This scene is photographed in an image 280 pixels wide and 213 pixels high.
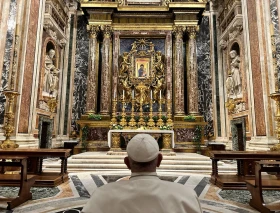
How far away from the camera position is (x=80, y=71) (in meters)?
12.0

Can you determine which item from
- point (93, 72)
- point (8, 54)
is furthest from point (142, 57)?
point (8, 54)

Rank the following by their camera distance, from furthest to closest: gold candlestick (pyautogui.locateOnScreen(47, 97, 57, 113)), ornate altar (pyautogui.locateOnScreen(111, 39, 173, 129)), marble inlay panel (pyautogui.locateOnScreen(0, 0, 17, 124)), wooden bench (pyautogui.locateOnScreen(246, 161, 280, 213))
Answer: ornate altar (pyautogui.locateOnScreen(111, 39, 173, 129)) → gold candlestick (pyautogui.locateOnScreen(47, 97, 57, 113)) → marble inlay panel (pyautogui.locateOnScreen(0, 0, 17, 124)) → wooden bench (pyautogui.locateOnScreen(246, 161, 280, 213))

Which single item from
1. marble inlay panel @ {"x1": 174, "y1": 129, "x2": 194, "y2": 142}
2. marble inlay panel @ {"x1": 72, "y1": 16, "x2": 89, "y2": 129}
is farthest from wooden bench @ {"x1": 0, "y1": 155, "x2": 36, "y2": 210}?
marble inlay panel @ {"x1": 72, "y1": 16, "x2": 89, "y2": 129}

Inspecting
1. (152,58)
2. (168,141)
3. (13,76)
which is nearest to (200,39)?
(152,58)

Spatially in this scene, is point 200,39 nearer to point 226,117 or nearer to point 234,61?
point 234,61

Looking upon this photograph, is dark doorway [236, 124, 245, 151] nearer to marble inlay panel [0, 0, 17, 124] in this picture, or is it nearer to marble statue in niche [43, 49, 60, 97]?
marble statue in niche [43, 49, 60, 97]

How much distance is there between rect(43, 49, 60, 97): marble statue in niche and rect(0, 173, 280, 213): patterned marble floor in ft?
19.3

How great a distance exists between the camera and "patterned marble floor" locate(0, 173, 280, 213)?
330 cm

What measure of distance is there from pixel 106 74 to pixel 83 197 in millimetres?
7991

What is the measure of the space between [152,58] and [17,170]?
780 centimetres

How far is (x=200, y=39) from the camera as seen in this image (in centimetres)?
1231

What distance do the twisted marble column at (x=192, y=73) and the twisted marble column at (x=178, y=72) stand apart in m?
0.34

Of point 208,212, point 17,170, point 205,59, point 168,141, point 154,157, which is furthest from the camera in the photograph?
point 205,59

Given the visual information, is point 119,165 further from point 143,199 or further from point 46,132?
point 143,199
